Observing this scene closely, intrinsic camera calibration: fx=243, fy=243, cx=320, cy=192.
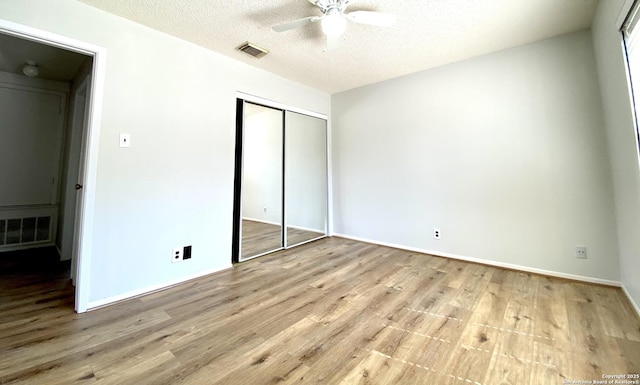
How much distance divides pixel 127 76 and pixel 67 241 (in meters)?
2.39

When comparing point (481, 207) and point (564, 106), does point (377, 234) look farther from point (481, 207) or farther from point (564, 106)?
point (564, 106)

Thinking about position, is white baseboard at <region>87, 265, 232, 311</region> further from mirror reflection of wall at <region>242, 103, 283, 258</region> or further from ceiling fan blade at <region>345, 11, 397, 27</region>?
ceiling fan blade at <region>345, 11, 397, 27</region>

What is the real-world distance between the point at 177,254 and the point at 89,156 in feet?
3.59

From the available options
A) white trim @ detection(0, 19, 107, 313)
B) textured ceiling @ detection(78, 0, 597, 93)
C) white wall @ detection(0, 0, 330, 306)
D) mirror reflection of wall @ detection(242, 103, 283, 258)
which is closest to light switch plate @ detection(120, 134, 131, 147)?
white wall @ detection(0, 0, 330, 306)

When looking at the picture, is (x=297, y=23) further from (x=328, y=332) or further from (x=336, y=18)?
(x=328, y=332)

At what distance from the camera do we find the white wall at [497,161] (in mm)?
2314

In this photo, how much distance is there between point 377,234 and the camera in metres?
3.75

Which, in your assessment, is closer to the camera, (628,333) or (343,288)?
(628,333)

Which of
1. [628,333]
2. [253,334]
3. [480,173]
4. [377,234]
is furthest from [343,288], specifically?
[480,173]

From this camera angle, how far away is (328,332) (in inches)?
63.6

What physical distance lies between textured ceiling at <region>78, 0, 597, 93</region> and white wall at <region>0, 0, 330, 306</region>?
0.20m

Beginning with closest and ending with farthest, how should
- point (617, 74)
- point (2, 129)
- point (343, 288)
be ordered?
point (617, 74) → point (343, 288) → point (2, 129)

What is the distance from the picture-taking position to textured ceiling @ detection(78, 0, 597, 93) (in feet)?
6.51

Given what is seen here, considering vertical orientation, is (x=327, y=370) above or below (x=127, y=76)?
below
